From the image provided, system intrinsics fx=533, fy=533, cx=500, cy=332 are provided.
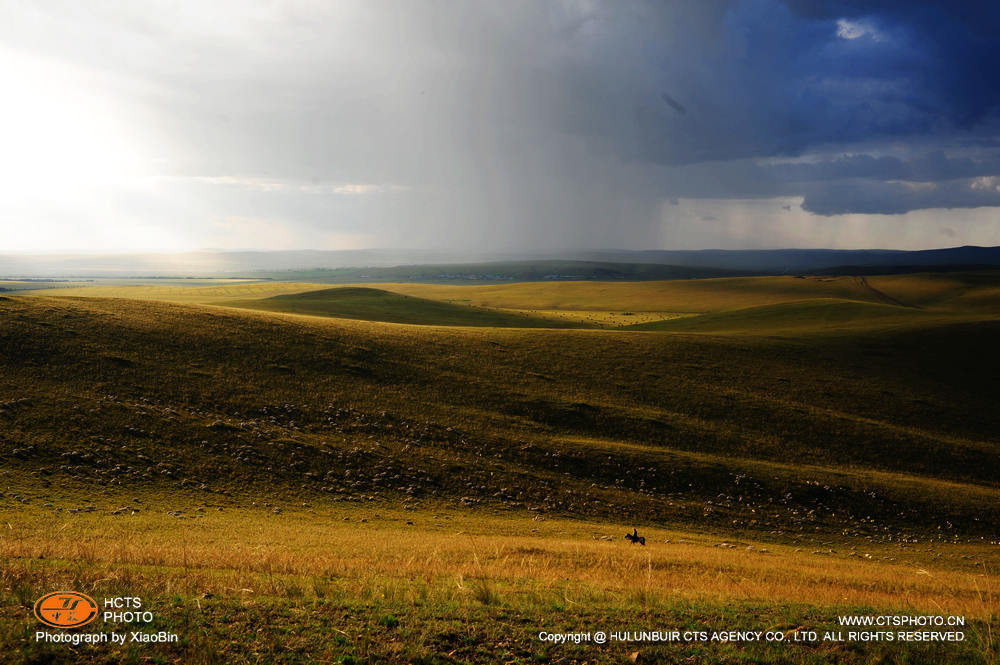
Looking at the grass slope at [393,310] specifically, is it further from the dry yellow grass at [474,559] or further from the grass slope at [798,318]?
the dry yellow grass at [474,559]

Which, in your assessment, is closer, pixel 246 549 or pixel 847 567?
pixel 246 549

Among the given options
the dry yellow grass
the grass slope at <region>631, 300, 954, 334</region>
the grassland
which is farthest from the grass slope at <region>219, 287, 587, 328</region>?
the dry yellow grass

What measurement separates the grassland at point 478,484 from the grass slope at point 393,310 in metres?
34.4

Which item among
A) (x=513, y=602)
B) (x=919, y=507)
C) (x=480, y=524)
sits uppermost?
(x=513, y=602)

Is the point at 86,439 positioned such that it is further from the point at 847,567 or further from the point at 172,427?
the point at 847,567

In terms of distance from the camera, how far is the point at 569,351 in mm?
60469

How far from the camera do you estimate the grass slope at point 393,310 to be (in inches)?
3890

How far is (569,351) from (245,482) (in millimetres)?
39129

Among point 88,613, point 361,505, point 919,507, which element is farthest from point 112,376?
point 919,507
